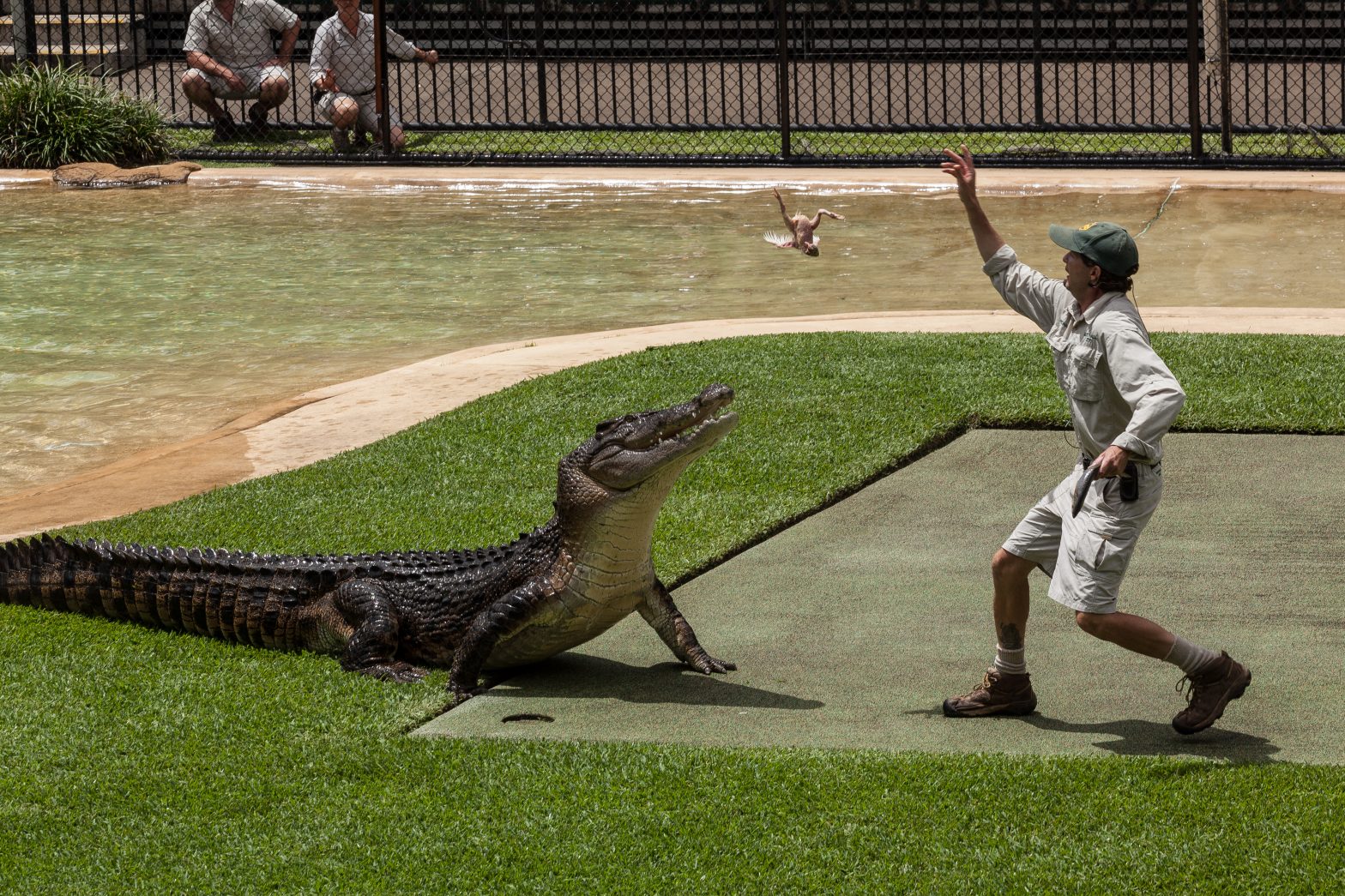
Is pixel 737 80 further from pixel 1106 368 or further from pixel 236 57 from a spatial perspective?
pixel 1106 368

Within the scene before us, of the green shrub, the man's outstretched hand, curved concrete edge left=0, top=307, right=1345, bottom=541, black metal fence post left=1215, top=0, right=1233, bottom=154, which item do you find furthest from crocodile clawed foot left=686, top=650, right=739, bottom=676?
the green shrub

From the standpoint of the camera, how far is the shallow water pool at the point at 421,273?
994 centimetres

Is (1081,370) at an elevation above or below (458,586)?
above

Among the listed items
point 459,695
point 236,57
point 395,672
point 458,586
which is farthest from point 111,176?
point 459,695

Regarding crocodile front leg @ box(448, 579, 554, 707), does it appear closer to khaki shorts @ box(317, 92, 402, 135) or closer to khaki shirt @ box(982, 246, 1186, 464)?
khaki shirt @ box(982, 246, 1186, 464)

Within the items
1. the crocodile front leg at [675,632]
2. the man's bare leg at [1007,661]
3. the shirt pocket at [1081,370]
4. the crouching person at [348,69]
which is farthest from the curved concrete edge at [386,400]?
the crouching person at [348,69]

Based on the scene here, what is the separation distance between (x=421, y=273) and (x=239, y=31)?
22.3 ft

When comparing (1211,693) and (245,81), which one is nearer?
(1211,693)

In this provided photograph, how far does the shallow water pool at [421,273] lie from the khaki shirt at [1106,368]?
5.06 m

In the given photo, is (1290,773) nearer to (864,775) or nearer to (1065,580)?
(1065,580)

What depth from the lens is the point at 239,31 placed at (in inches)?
719

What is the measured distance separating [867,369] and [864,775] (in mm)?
4752

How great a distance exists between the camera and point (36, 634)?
Result: 5.74 metres

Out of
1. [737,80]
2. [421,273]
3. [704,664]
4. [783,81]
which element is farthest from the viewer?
[737,80]
